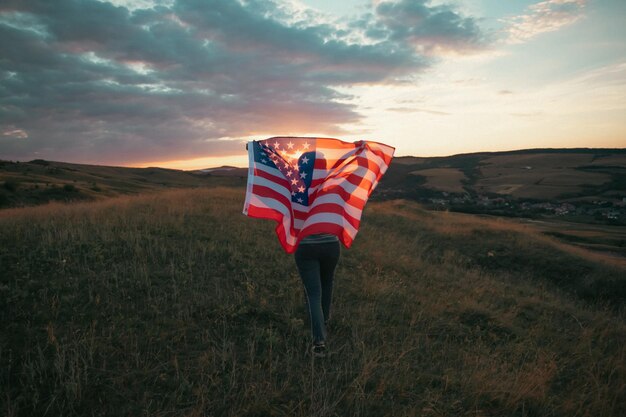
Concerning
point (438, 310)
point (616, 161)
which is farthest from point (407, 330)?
point (616, 161)

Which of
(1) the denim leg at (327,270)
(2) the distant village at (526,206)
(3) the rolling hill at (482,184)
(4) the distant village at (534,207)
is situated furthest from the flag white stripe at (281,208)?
(4) the distant village at (534,207)

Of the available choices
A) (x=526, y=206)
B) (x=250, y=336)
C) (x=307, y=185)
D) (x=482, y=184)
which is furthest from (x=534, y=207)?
(x=250, y=336)

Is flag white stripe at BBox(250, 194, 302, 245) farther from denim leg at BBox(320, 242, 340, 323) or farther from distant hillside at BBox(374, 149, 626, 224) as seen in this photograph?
distant hillside at BBox(374, 149, 626, 224)

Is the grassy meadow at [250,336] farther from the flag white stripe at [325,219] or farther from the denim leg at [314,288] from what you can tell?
the flag white stripe at [325,219]

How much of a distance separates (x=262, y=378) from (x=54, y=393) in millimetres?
2358

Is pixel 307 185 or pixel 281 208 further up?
pixel 307 185

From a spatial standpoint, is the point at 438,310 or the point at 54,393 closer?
the point at 54,393

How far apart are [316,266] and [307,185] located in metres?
1.30

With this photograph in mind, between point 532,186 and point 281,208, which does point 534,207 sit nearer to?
point 532,186

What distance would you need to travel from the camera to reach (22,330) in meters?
5.00

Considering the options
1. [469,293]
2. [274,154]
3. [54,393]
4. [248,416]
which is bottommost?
[469,293]

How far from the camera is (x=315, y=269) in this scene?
17.0 ft

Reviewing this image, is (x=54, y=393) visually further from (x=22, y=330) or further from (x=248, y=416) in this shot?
(x=248, y=416)

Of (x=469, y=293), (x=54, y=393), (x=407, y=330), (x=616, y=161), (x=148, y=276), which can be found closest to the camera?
(x=54, y=393)
